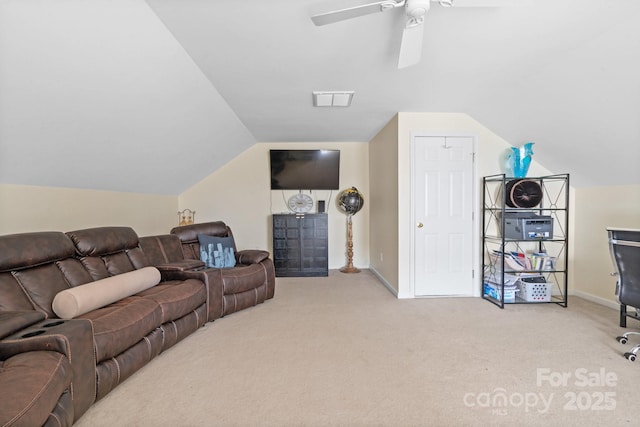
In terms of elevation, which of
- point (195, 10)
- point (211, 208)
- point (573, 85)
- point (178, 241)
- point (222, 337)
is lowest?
point (222, 337)

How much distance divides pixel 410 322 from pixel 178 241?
2.92m

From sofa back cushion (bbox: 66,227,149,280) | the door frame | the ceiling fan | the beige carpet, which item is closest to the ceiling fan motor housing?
the ceiling fan

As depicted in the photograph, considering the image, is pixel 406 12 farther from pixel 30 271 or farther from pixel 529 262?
pixel 529 262

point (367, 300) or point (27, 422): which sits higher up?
point (27, 422)

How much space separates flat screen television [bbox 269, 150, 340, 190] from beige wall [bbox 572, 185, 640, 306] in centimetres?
356

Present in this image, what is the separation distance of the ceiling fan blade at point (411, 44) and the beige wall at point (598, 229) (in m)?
2.96

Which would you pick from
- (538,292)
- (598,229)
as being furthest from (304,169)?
(598,229)

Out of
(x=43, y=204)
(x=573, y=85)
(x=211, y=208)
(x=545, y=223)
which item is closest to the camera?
(x=573, y=85)

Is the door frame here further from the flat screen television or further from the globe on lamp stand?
the flat screen television

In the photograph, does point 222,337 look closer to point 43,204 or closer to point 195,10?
point 43,204

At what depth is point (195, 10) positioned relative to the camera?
81.1 inches

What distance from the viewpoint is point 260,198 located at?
18.5 feet

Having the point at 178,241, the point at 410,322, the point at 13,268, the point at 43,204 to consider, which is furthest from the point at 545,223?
the point at 43,204

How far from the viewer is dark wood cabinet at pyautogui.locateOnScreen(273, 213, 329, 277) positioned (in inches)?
201
